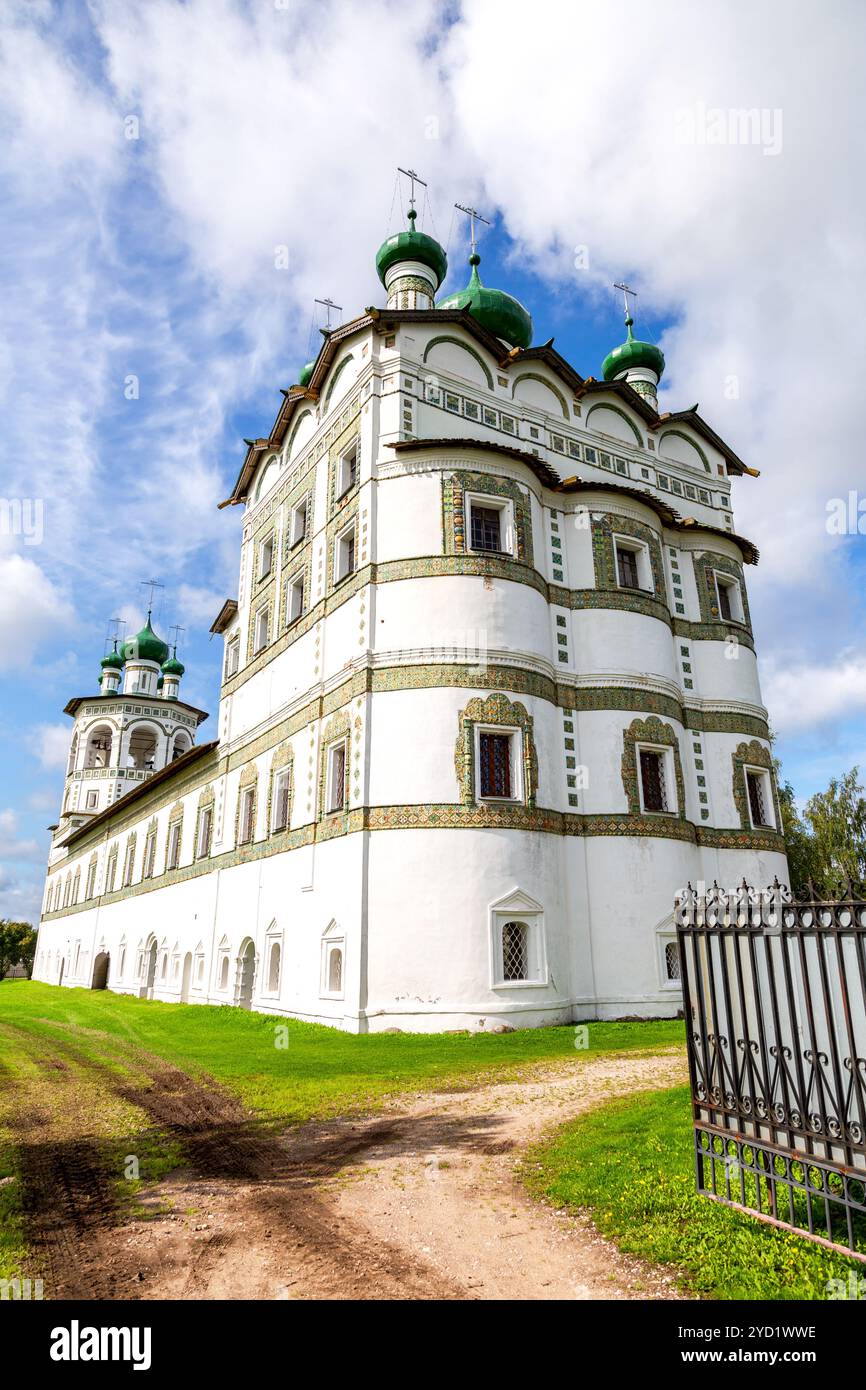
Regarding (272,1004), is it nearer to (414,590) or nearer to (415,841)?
(415,841)

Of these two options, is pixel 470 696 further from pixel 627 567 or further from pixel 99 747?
pixel 99 747

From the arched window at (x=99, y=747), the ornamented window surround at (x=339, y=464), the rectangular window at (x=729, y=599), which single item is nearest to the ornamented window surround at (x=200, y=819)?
the ornamented window surround at (x=339, y=464)

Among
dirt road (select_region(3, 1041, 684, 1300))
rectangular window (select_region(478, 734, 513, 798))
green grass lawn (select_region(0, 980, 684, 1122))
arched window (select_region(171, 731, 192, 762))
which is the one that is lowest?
dirt road (select_region(3, 1041, 684, 1300))

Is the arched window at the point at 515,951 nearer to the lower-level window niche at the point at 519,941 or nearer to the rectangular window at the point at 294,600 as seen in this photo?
the lower-level window niche at the point at 519,941

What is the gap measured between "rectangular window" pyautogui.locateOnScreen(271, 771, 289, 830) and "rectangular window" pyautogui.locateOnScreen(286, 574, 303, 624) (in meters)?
4.13

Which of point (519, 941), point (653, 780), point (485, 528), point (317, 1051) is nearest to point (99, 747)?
point (485, 528)

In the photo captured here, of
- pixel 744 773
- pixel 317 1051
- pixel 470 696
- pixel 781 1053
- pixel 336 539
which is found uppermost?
pixel 336 539

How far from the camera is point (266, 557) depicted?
963 inches

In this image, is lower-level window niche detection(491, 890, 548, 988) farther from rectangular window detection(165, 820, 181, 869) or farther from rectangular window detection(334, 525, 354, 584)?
rectangular window detection(165, 820, 181, 869)

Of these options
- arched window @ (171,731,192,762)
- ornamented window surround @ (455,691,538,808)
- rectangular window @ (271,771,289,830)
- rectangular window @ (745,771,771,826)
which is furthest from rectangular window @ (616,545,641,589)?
arched window @ (171,731,192,762)

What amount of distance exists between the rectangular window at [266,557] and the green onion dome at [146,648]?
31.2 meters

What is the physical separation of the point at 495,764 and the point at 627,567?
6.66 m

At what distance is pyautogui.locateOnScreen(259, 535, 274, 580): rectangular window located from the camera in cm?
2419
